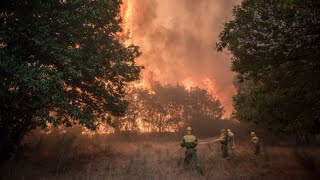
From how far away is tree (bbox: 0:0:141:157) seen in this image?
1273 cm

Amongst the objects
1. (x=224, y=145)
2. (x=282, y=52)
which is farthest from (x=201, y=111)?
(x=282, y=52)

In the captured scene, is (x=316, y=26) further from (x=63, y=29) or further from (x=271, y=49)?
Result: (x=63, y=29)

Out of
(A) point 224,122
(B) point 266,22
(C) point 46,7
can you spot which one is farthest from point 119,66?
(A) point 224,122

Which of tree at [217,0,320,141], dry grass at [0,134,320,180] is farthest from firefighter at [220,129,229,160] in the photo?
tree at [217,0,320,141]

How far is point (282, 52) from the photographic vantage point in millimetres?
11656

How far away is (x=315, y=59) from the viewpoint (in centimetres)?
1167

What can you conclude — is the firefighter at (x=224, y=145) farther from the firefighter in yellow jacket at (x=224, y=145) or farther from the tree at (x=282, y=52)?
the tree at (x=282, y=52)

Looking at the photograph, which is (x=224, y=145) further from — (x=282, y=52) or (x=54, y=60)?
(x=54, y=60)

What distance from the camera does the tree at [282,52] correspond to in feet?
35.7

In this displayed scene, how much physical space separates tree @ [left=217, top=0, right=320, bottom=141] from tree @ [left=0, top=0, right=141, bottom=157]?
25.8ft

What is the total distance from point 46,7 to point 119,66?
6.20 metres

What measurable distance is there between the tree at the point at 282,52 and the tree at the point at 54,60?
25.8 ft

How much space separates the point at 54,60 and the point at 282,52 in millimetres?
11040

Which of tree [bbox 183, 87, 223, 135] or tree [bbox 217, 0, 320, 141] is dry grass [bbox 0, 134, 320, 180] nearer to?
tree [bbox 217, 0, 320, 141]
